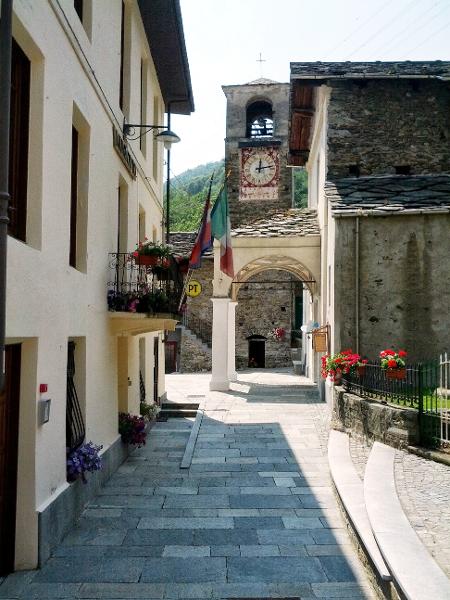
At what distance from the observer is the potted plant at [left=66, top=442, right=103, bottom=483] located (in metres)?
6.37

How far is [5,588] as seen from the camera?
4859mm

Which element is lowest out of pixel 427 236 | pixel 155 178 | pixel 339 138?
pixel 427 236

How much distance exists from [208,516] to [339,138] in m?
11.5

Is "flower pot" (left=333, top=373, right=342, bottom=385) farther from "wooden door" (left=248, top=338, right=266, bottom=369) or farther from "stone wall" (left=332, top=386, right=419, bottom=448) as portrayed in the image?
"wooden door" (left=248, top=338, right=266, bottom=369)

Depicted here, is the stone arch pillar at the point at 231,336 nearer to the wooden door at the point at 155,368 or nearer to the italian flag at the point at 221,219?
the wooden door at the point at 155,368

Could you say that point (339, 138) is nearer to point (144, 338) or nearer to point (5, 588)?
point (144, 338)

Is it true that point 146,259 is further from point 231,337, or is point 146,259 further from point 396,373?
point 231,337

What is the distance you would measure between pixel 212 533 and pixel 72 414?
7.16ft

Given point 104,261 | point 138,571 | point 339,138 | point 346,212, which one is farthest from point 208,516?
point 339,138

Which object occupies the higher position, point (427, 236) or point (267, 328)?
point (427, 236)

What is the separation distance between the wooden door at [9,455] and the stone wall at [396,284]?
864 centimetres

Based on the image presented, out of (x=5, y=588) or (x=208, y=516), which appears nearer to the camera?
(x=5, y=588)

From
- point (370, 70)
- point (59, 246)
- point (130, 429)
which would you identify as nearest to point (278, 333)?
point (370, 70)

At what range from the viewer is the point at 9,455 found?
5172 millimetres
